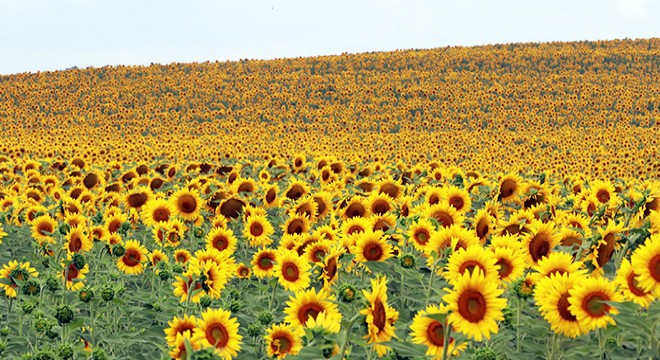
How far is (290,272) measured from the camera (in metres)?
4.87

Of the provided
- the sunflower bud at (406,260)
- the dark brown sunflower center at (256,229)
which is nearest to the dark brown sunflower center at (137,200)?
the dark brown sunflower center at (256,229)

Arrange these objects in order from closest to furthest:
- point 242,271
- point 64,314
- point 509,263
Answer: point 509,263
point 64,314
point 242,271

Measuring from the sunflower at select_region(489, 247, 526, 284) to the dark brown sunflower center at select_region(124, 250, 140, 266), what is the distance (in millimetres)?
3896

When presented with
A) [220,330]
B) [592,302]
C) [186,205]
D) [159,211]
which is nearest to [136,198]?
[159,211]

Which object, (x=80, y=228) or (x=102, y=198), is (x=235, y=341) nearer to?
(x=80, y=228)

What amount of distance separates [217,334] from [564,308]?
1.89 meters

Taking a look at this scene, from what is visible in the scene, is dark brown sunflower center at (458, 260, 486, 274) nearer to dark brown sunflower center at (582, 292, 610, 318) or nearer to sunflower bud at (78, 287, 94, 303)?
dark brown sunflower center at (582, 292, 610, 318)

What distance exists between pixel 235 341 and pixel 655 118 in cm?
3529

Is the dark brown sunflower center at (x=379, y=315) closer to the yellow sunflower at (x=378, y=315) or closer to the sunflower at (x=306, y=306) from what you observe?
the yellow sunflower at (x=378, y=315)

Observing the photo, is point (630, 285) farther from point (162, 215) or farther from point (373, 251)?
point (162, 215)

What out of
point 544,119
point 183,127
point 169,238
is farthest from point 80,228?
Result: point 544,119

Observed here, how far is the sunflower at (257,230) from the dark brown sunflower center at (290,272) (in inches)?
77.6

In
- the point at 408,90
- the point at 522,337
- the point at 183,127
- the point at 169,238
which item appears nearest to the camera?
the point at 522,337

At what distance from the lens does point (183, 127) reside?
33.0 meters
